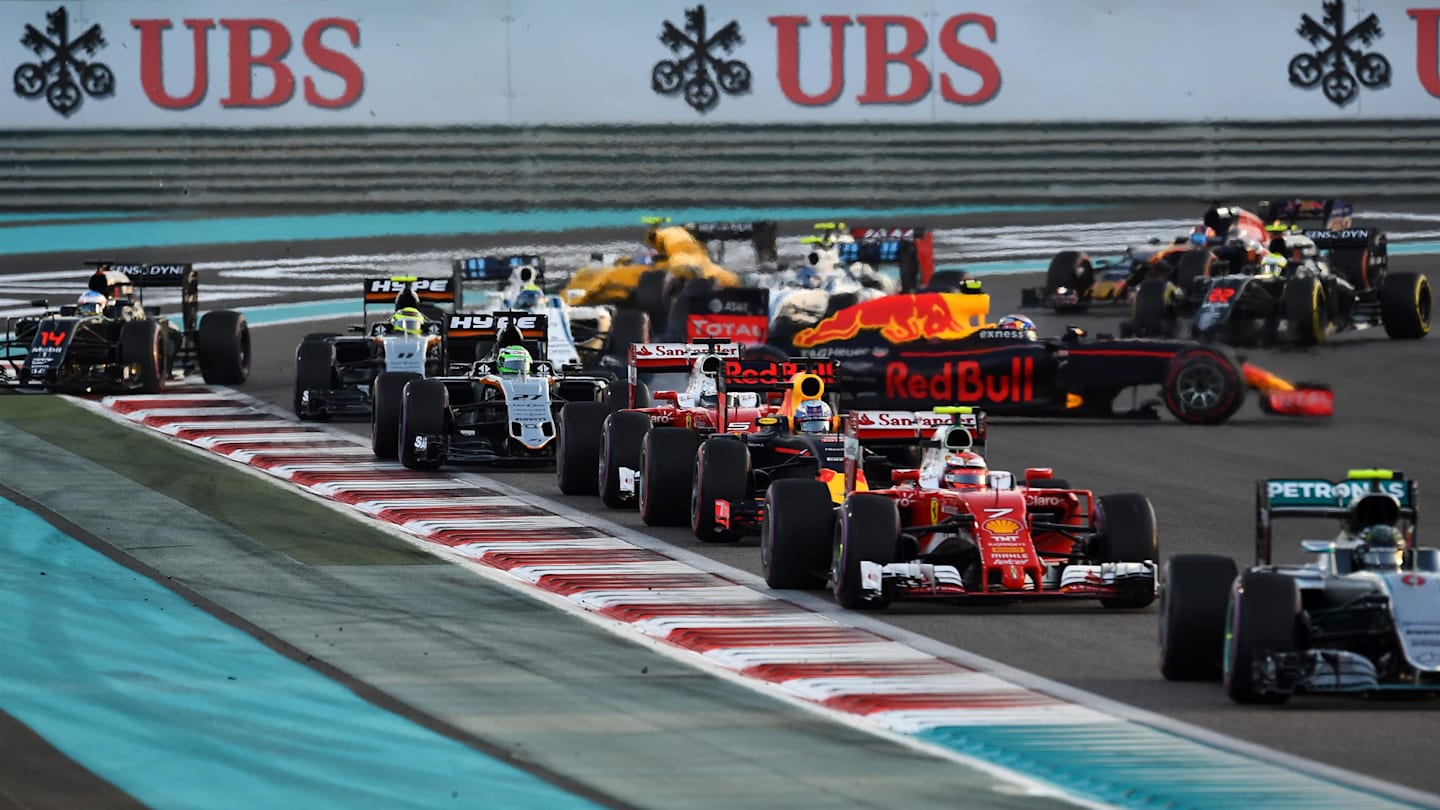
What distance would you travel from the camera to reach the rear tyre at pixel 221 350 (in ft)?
103

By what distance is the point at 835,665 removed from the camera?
1360 cm

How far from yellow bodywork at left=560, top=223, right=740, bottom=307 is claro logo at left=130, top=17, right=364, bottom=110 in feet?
48.6

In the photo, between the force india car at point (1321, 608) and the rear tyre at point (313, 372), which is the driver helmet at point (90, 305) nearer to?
the rear tyre at point (313, 372)

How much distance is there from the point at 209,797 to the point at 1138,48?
44.7 metres

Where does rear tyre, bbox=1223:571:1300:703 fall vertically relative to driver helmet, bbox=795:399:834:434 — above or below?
below

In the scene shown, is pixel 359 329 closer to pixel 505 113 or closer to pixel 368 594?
pixel 368 594

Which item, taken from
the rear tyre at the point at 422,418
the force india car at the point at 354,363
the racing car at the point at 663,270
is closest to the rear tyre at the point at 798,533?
the rear tyre at the point at 422,418

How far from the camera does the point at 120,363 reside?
2994 centimetres

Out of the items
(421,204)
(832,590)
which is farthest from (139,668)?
(421,204)

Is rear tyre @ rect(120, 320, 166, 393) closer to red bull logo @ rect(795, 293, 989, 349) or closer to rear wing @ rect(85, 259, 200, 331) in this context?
rear wing @ rect(85, 259, 200, 331)

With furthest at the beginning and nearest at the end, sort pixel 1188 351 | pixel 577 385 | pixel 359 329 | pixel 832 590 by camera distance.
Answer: pixel 359 329 < pixel 1188 351 < pixel 577 385 < pixel 832 590

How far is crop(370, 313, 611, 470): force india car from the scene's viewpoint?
75.8 feet

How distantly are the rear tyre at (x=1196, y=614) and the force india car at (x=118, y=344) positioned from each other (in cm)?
1926

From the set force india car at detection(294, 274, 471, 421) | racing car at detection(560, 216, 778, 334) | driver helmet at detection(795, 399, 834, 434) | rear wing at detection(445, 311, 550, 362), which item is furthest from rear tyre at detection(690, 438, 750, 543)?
racing car at detection(560, 216, 778, 334)
